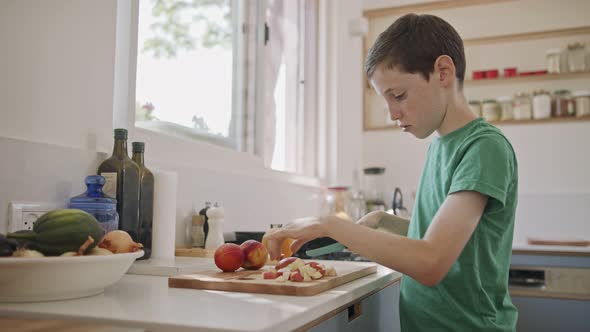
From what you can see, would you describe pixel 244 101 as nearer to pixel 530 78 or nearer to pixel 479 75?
pixel 479 75

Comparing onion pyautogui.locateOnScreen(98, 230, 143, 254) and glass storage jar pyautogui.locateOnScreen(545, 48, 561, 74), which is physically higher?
glass storage jar pyautogui.locateOnScreen(545, 48, 561, 74)

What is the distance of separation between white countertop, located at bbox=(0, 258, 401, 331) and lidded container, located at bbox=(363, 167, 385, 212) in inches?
99.5

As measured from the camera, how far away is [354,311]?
1.04 metres

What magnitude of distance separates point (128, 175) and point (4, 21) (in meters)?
0.40

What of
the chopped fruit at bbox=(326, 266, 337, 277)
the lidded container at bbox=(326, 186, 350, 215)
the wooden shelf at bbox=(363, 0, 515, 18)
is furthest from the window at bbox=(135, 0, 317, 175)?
the chopped fruit at bbox=(326, 266, 337, 277)

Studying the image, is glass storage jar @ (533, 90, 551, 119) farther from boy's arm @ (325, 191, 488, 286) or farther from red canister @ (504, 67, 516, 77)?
boy's arm @ (325, 191, 488, 286)

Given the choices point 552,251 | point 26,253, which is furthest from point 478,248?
point 552,251

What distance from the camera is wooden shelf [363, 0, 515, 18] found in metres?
3.45

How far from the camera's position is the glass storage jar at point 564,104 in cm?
318

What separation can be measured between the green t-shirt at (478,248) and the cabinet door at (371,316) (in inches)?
3.4

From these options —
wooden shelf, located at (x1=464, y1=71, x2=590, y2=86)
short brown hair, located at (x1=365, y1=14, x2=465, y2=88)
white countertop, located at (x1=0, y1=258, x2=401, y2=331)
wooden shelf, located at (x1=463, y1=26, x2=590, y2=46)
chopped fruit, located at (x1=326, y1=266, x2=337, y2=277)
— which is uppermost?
wooden shelf, located at (x1=463, y1=26, x2=590, y2=46)

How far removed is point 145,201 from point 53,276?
0.53 metres

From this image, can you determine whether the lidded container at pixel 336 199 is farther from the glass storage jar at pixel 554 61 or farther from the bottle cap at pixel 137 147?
the bottle cap at pixel 137 147

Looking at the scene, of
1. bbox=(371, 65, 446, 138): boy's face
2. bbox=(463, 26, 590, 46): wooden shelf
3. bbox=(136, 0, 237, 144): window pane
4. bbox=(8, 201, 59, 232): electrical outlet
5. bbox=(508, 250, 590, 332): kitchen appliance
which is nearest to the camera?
bbox=(8, 201, 59, 232): electrical outlet
